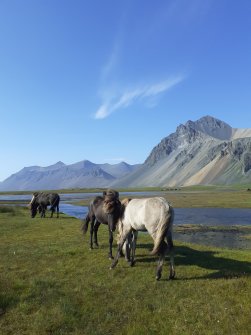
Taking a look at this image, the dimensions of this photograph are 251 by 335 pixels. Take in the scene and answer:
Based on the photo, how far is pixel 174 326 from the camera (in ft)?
32.4

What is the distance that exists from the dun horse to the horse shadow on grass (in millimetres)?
1374

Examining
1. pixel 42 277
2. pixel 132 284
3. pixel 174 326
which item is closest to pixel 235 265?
pixel 132 284

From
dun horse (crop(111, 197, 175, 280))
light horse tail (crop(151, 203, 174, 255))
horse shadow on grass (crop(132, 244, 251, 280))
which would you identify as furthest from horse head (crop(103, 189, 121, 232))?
light horse tail (crop(151, 203, 174, 255))

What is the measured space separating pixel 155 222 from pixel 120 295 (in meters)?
3.13

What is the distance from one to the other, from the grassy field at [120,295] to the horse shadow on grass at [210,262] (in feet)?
0.13

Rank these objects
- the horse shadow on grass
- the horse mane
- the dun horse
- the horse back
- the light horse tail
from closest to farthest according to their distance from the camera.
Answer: the light horse tail → the dun horse → the horse back → the horse shadow on grass → the horse mane

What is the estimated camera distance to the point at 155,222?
545 inches

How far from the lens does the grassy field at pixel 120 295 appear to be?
1001 centimetres

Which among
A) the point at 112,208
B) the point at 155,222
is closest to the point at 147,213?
the point at 155,222

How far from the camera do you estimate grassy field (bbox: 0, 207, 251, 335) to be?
32.8 feet

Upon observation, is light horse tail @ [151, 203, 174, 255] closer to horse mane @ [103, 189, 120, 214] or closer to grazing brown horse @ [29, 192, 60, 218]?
horse mane @ [103, 189, 120, 214]

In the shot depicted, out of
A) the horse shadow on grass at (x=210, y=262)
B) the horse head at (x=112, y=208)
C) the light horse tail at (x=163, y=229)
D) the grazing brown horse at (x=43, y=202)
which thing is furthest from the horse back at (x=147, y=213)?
the grazing brown horse at (x=43, y=202)

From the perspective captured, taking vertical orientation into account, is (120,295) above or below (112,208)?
below

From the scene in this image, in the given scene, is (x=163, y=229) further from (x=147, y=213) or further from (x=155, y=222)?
(x=147, y=213)
